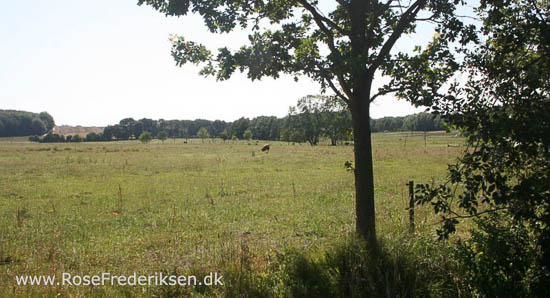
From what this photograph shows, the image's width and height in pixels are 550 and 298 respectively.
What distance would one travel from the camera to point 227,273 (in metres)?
5.08

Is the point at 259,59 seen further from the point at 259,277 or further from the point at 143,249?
the point at 143,249

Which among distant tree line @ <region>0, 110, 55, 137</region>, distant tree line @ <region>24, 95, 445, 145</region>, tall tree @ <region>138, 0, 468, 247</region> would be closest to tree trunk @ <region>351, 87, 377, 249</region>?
tall tree @ <region>138, 0, 468, 247</region>

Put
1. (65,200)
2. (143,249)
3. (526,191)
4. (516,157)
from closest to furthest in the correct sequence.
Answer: (526,191)
(516,157)
(143,249)
(65,200)

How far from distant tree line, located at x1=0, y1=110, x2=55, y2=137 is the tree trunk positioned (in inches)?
8044

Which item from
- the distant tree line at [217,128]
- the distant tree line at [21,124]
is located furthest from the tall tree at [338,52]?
the distant tree line at [21,124]

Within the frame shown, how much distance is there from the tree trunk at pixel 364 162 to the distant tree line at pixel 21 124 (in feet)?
670

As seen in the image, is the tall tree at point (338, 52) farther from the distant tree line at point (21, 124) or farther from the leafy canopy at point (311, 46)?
the distant tree line at point (21, 124)

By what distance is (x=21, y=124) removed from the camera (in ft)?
552

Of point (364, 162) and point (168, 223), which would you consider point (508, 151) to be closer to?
point (364, 162)

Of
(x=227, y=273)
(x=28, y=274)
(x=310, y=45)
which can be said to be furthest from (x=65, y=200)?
(x=310, y=45)

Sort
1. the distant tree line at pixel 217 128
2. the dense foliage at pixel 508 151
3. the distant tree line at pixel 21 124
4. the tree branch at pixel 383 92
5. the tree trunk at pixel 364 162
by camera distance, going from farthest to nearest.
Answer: the distant tree line at pixel 21 124, the distant tree line at pixel 217 128, the tree trunk at pixel 364 162, the tree branch at pixel 383 92, the dense foliage at pixel 508 151

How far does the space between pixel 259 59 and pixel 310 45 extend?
1172mm

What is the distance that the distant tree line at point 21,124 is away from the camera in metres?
162

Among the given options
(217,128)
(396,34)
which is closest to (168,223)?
(396,34)
